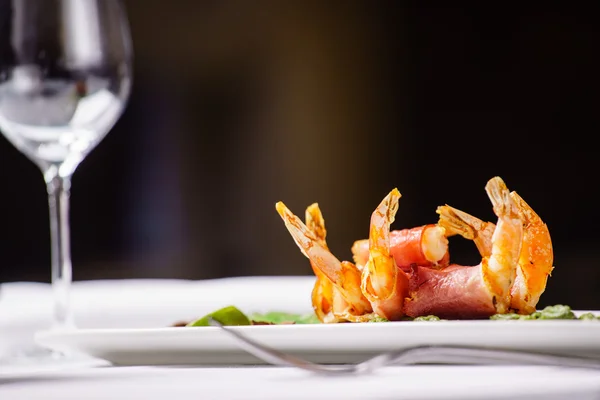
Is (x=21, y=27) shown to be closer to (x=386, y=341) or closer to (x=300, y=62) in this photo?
(x=386, y=341)

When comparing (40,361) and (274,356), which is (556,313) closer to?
(274,356)

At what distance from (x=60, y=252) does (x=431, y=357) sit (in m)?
0.54

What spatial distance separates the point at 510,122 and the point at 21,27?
3125mm

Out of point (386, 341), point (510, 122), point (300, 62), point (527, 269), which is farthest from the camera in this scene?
point (300, 62)

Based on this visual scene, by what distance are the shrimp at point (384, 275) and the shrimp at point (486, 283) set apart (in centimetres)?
1

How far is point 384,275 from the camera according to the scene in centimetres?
75

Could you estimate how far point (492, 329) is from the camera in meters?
0.55

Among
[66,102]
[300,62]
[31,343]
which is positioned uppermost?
[300,62]

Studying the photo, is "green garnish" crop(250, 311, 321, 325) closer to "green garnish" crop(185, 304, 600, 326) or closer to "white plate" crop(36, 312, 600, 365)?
"green garnish" crop(185, 304, 600, 326)

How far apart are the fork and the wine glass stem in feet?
1.18

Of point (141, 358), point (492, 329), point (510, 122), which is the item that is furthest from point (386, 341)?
point (510, 122)

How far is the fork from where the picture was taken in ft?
1.65

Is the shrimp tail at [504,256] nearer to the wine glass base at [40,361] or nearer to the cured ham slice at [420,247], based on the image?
the cured ham slice at [420,247]

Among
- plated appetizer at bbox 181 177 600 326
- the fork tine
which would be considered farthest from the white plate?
plated appetizer at bbox 181 177 600 326
